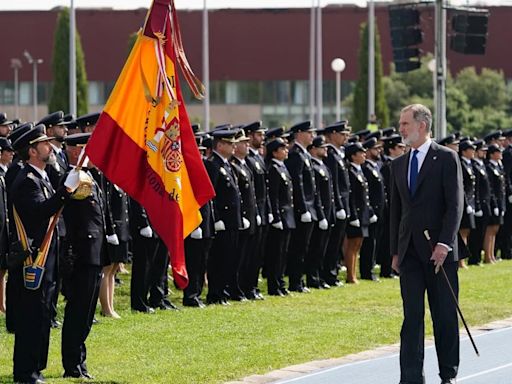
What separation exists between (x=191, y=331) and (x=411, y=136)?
4357 mm

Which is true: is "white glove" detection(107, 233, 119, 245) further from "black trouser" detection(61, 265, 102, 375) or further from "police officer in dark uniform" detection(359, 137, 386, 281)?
"police officer in dark uniform" detection(359, 137, 386, 281)

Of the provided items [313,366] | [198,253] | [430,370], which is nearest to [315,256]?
[198,253]

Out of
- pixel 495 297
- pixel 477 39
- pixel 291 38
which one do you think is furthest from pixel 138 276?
pixel 291 38

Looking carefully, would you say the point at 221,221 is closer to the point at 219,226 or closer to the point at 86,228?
the point at 219,226

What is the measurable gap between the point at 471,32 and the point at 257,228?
550 inches

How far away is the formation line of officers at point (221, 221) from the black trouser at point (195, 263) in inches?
0.6

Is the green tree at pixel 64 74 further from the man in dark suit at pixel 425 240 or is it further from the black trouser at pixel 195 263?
the man in dark suit at pixel 425 240

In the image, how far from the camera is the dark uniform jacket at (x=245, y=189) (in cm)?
1698

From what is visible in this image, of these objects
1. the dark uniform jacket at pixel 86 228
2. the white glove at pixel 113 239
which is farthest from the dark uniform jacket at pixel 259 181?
the dark uniform jacket at pixel 86 228

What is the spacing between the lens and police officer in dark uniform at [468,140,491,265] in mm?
23547

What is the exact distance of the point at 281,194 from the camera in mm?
18016

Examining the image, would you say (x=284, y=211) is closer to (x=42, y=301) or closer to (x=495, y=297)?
(x=495, y=297)

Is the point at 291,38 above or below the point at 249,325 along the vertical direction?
above

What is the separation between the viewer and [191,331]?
13.8 metres
